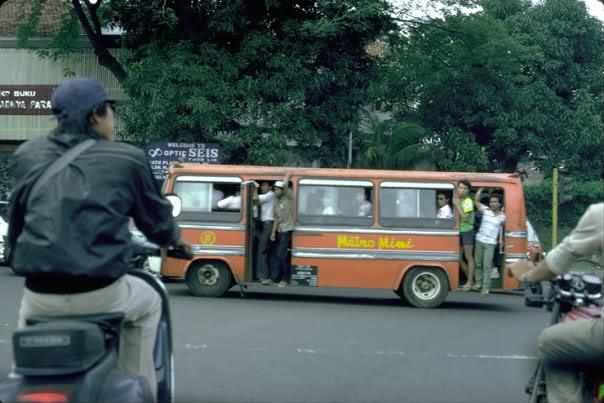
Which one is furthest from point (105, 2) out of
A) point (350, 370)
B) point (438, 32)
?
point (350, 370)

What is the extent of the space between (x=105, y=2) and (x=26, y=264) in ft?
81.2

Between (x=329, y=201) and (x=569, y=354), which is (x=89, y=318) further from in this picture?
(x=329, y=201)

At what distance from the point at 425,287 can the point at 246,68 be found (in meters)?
11.2

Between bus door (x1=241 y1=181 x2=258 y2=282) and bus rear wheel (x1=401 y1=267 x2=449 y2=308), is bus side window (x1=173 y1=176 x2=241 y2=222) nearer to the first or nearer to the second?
bus door (x1=241 y1=181 x2=258 y2=282)

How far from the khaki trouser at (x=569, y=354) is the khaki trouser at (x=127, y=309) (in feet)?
5.88

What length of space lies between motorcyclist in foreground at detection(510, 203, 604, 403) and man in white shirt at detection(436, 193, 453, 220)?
11405 millimetres

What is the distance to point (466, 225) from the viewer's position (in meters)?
16.7

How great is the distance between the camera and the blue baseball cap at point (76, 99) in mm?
4336

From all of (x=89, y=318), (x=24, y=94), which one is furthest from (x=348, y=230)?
(x=24, y=94)

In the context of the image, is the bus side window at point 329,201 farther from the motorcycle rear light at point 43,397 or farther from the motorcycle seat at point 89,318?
the motorcycle rear light at point 43,397

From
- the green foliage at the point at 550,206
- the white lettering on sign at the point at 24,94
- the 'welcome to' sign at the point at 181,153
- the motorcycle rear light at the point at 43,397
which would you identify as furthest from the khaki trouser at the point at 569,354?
the green foliage at the point at 550,206

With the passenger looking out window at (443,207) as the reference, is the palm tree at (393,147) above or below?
above

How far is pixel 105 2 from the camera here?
2794 centimetres

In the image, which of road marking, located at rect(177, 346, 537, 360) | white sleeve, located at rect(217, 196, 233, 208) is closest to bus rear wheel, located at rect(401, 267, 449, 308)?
white sleeve, located at rect(217, 196, 233, 208)
